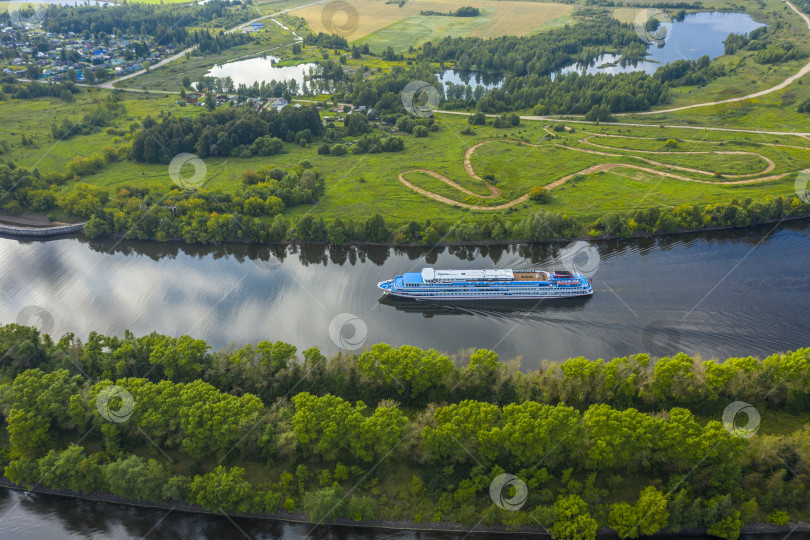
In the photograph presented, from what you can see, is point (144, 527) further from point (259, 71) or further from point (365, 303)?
point (259, 71)

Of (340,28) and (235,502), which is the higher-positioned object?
(340,28)

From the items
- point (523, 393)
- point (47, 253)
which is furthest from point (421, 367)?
point (47, 253)

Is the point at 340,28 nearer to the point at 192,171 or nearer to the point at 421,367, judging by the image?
the point at 192,171

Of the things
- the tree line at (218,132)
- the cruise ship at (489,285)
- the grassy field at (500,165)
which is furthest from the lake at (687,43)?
the cruise ship at (489,285)

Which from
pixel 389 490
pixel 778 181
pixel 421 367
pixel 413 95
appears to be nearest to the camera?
pixel 389 490

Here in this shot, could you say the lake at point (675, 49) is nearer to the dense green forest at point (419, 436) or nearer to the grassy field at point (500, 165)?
the grassy field at point (500, 165)

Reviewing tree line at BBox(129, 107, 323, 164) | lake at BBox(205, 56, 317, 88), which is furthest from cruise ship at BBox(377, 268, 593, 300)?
lake at BBox(205, 56, 317, 88)
